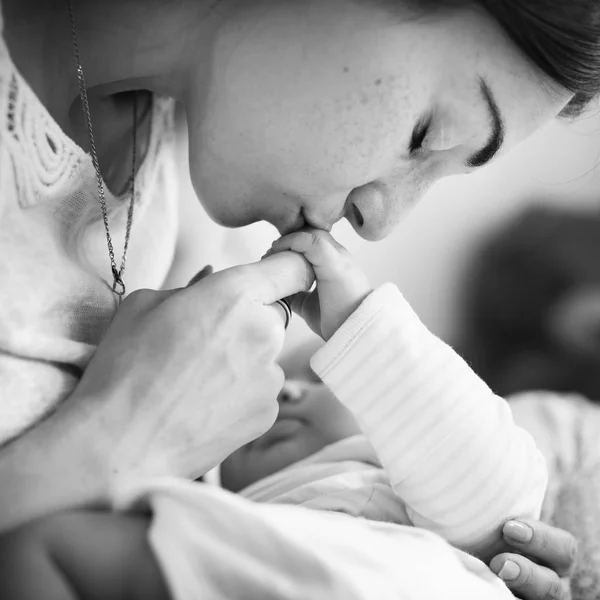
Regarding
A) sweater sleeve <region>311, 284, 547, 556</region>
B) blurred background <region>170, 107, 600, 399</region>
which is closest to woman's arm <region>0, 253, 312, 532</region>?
sweater sleeve <region>311, 284, 547, 556</region>

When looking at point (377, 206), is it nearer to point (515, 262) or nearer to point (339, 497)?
point (339, 497)

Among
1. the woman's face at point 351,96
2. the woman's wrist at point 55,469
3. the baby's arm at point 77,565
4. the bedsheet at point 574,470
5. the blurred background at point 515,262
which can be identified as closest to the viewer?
the baby's arm at point 77,565

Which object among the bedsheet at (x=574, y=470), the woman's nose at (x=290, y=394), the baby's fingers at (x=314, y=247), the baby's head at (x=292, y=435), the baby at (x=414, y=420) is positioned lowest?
the bedsheet at (x=574, y=470)

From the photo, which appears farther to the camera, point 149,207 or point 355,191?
point 149,207

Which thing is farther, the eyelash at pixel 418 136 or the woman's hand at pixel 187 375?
the eyelash at pixel 418 136

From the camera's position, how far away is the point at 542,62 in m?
0.57

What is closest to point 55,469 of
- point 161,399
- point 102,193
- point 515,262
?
point 161,399

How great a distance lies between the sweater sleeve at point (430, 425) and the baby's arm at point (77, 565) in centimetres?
31

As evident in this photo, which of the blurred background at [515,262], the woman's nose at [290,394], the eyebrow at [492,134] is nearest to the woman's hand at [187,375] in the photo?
the eyebrow at [492,134]

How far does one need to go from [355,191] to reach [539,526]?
0.37 metres

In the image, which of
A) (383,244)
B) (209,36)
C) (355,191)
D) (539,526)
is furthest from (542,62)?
(383,244)

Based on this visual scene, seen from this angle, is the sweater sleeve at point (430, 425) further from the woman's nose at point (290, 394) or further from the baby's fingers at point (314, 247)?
the woman's nose at point (290, 394)

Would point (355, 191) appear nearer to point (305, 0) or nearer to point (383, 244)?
point (305, 0)

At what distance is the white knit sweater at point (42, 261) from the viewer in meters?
0.53
